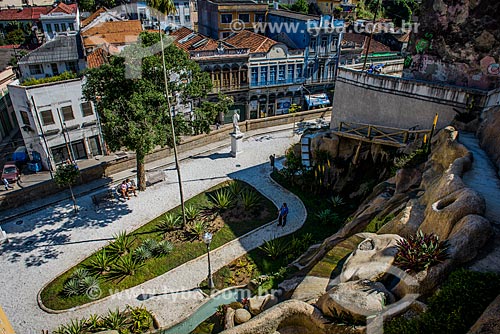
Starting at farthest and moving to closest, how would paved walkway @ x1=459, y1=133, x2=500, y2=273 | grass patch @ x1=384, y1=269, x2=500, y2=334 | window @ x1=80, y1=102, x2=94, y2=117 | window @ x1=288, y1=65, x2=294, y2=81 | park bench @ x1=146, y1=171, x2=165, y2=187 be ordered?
window @ x1=288, y1=65, x2=294, y2=81, window @ x1=80, y1=102, x2=94, y2=117, park bench @ x1=146, y1=171, x2=165, y2=187, paved walkway @ x1=459, y1=133, x2=500, y2=273, grass patch @ x1=384, y1=269, x2=500, y2=334

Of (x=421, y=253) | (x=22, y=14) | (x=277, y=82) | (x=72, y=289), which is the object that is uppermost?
(x=22, y=14)

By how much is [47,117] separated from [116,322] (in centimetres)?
1901

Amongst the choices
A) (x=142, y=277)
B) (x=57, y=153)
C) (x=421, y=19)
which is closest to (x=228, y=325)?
(x=142, y=277)

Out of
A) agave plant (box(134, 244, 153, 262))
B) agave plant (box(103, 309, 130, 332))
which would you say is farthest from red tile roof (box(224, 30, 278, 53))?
agave plant (box(103, 309, 130, 332))

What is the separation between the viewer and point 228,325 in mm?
12039

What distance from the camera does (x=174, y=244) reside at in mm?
18594

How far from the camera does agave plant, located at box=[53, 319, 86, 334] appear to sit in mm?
13305

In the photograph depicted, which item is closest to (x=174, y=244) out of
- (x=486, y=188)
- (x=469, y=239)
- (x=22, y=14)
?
(x=469, y=239)

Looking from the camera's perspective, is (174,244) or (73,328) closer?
(73,328)

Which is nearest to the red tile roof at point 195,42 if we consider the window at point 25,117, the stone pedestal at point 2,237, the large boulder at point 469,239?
the window at point 25,117

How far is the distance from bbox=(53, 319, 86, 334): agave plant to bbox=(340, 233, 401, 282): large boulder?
10.5 m

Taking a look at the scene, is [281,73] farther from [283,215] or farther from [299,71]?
[283,215]

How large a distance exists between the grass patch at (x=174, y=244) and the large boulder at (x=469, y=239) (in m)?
12.3

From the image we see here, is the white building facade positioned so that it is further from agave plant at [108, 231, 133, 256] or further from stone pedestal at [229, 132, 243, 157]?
agave plant at [108, 231, 133, 256]
